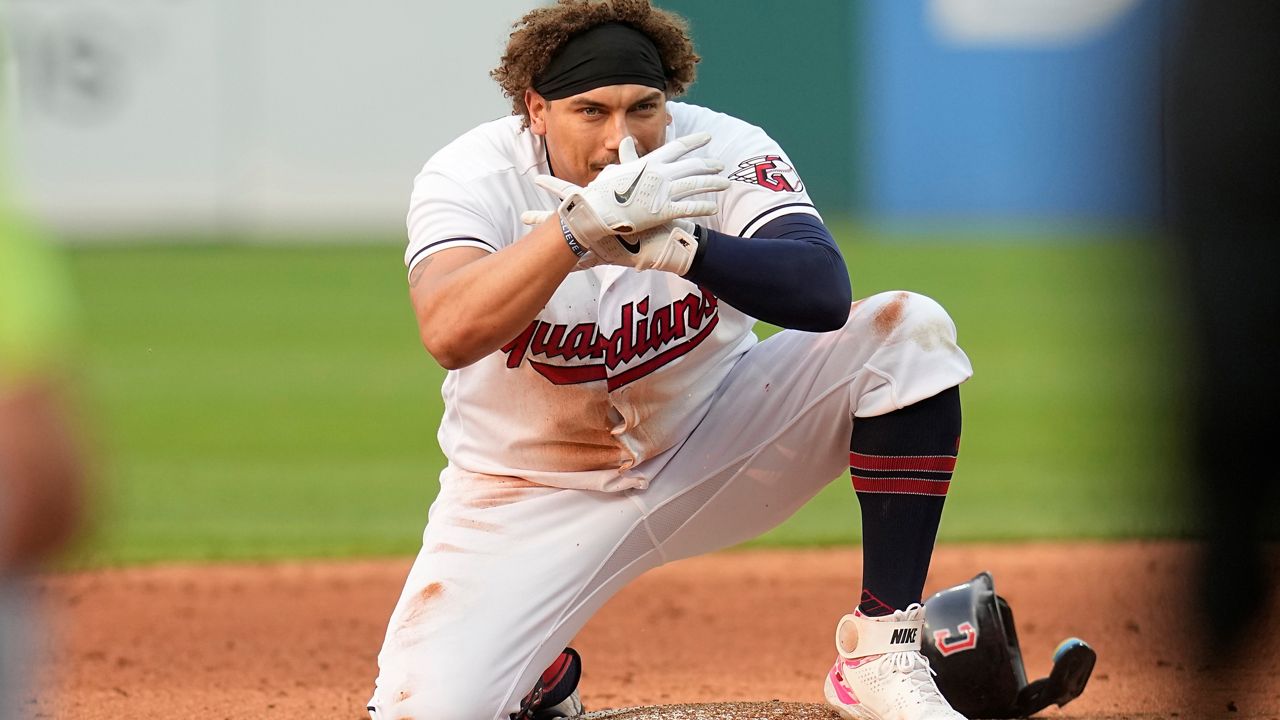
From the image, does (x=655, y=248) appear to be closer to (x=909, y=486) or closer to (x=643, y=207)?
(x=643, y=207)

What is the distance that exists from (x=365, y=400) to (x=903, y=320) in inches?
231

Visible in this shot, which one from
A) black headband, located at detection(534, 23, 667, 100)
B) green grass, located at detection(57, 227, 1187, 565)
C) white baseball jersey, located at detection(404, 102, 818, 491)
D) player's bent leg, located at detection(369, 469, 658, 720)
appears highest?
black headband, located at detection(534, 23, 667, 100)

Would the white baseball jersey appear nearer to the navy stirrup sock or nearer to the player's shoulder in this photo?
the player's shoulder

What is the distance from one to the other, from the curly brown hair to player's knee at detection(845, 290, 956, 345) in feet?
2.04

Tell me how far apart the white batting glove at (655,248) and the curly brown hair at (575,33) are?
46 cm

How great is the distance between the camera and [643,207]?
261 centimetres

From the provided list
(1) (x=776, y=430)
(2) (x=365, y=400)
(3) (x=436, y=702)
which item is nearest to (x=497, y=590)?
(3) (x=436, y=702)

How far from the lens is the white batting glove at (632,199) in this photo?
8.50ft

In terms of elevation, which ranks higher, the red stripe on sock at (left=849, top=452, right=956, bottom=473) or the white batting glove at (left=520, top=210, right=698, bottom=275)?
the white batting glove at (left=520, top=210, right=698, bottom=275)

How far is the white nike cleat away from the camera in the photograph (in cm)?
281

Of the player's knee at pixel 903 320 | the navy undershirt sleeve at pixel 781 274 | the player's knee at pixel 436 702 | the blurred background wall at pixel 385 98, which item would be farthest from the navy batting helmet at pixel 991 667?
the blurred background wall at pixel 385 98

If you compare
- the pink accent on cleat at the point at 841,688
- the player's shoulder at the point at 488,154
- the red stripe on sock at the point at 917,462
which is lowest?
the pink accent on cleat at the point at 841,688

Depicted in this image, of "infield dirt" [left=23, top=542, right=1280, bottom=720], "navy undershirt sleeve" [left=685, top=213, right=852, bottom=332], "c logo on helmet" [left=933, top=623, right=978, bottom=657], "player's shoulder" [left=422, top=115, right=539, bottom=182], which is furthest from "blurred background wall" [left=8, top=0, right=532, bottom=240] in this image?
"navy undershirt sleeve" [left=685, top=213, right=852, bottom=332]

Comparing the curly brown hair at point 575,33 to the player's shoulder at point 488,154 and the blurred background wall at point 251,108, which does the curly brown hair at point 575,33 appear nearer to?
the player's shoulder at point 488,154
